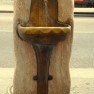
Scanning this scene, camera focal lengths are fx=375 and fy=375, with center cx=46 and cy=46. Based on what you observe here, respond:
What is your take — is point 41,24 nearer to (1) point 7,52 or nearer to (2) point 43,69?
(2) point 43,69

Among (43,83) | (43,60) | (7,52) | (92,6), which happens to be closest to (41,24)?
(43,60)

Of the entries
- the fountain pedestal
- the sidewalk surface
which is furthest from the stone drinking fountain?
the sidewalk surface

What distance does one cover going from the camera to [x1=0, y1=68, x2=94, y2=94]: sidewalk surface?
17.1ft

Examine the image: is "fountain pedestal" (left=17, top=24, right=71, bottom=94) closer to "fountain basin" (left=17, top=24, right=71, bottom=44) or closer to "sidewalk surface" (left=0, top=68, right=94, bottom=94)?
"fountain basin" (left=17, top=24, right=71, bottom=44)

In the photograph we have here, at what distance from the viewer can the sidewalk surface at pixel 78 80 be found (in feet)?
17.1

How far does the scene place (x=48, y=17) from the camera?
370cm

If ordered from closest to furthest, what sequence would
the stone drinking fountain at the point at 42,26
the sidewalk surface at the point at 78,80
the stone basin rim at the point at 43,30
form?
1. the stone basin rim at the point at 43,30
2. the stone drinking fountain at the point at 42,26
3. the sidewalk surface at the point at 78,80

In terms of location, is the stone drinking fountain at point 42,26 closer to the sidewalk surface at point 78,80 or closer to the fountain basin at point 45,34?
the fountain basin at point 45,34

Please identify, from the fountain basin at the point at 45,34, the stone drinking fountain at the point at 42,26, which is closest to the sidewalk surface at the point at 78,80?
the stone drinking fountain at the point at 42,26

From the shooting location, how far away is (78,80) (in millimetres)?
5758

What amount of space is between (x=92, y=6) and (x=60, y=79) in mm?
17720

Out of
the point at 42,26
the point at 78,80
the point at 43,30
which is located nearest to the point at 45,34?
the point at 43,30

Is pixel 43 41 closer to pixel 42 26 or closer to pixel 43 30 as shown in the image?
pixel 43 30

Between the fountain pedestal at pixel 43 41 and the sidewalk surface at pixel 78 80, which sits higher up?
the fountain pedestal at pixel 43 41
